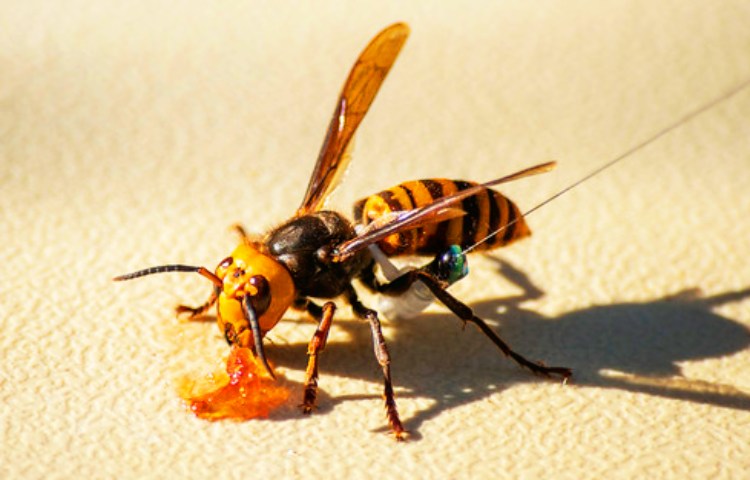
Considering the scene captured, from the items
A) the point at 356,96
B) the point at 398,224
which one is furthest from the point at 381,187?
the point at 398,224

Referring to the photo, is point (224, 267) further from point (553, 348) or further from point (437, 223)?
point (553, 348)

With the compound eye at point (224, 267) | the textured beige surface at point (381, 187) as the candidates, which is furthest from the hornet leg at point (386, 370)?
the compound eye at point (224, 267)

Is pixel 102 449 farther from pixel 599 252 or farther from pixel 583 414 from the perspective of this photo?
pixel 599 252

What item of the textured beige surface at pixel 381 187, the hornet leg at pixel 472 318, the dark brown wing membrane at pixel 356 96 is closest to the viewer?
the textured beige surface at pixel 381 187

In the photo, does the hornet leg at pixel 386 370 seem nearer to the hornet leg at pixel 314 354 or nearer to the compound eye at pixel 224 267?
the hornet leg at pixel 314 354

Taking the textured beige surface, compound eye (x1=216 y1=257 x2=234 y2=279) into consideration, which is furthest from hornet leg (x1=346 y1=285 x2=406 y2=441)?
compound eye (x1=216 y1=257 x2=234 y2=279)

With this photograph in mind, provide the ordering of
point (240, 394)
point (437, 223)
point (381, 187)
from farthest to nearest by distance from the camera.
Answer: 1. point (381, 187)
2. point (437, 223)
3. point (240, 394)

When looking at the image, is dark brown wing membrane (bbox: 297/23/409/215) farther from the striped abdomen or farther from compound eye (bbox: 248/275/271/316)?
compound eye (bbox: 248/275/271/316)
